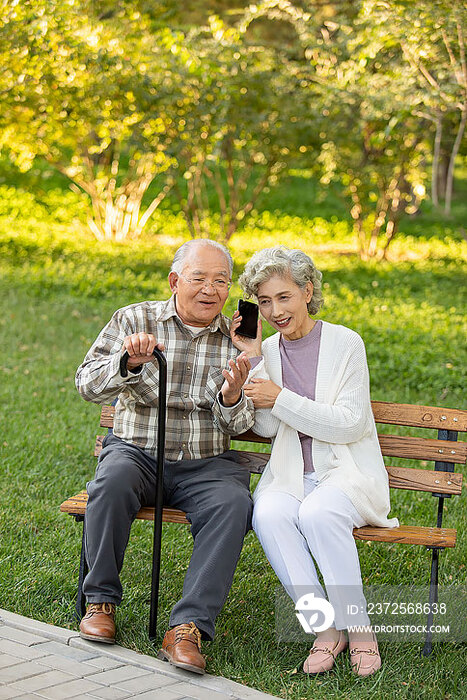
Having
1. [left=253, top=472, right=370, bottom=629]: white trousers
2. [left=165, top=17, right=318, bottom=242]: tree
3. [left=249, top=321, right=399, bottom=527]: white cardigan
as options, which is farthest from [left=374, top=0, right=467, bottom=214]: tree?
[left=165, top=17, right=318, bottom=242]: tree

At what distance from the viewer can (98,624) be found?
334 cm

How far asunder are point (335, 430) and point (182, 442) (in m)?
0.65

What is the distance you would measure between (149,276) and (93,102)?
2.43 m

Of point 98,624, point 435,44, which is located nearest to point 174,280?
point 98,624

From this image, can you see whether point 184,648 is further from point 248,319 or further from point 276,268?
point 276,268

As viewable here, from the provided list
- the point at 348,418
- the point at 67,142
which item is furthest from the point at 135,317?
the point at 67,142

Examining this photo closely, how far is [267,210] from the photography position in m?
19.1

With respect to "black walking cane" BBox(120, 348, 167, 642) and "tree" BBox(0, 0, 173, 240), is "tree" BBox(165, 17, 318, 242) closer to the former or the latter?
"tree" BBox(0, 0, 173, 240)

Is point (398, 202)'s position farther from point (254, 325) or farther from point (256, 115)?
point (254, 325)

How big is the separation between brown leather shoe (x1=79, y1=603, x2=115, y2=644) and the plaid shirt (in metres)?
0.66

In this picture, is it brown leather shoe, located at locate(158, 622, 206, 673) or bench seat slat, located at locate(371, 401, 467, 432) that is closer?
brown leather shoe, located at locate(158, 622, 206, 673)

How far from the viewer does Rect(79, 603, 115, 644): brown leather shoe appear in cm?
332

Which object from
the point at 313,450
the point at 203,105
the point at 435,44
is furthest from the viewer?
the point at 203,105

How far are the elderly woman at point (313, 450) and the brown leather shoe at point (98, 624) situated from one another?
2.07ft
